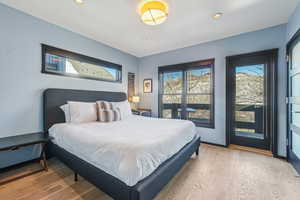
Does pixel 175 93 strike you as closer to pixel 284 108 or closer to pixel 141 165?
pixel 284 108

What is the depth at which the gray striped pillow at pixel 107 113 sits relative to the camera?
2.63 meters

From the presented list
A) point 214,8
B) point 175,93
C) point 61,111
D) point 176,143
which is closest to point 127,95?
point 175,93

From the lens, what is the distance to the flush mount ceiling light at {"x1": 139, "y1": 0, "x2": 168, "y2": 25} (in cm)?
179

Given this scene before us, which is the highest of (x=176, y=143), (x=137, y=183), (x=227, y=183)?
(x=176, y=143)

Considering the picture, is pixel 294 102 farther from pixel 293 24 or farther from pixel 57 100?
pixel 57 100

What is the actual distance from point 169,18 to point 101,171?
8.76 ft

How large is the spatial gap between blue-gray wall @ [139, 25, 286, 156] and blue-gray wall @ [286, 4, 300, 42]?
0.53 ft

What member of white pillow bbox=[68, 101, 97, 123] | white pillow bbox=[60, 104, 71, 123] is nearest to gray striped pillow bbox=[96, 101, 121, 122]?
white pillow bbox=[68, 101, 97, 123]

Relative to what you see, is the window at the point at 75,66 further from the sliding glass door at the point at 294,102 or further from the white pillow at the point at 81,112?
the sliding glass door at the point at 294,102

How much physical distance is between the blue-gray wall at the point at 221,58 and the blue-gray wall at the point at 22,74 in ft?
8.64

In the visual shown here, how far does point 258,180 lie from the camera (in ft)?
6.26

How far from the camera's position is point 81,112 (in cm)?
253

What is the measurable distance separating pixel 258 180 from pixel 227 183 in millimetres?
494

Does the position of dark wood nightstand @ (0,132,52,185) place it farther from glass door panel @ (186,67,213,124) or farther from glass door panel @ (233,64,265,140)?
glass door panel @ (233,64,265,140)
